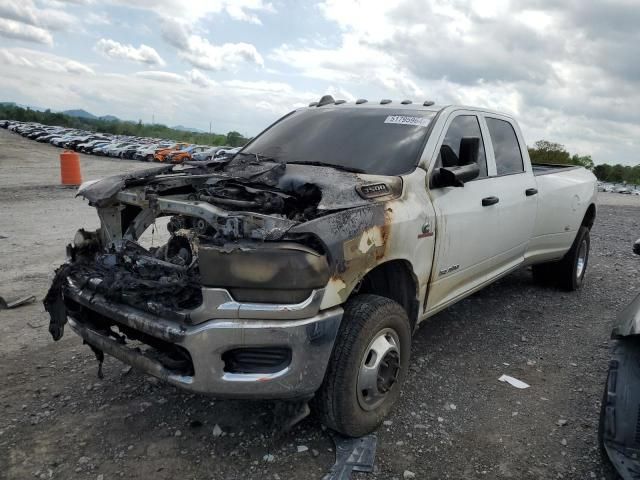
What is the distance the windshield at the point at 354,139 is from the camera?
3555 mm

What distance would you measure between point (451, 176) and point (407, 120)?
0.67m

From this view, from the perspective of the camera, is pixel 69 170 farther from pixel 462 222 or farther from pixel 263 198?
pixel 462 222

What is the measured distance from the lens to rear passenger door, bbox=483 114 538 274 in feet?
14.2

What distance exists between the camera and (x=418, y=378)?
3.71 metres

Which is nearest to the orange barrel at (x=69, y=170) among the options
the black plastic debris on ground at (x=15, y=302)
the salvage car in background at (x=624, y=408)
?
the black plastic debris on ground at (x=15, y=302)

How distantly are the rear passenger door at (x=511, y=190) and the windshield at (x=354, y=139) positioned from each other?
0.95 metres

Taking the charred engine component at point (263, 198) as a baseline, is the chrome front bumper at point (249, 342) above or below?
below

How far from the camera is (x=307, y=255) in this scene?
2418 mm

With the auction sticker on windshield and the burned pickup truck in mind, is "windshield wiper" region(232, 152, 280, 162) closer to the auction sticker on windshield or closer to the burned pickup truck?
the burned pickup truck

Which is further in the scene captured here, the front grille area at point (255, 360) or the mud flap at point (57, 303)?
the mud flap at point (57, 303)

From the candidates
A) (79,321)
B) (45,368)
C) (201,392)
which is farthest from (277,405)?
(45,368)

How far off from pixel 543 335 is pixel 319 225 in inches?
121

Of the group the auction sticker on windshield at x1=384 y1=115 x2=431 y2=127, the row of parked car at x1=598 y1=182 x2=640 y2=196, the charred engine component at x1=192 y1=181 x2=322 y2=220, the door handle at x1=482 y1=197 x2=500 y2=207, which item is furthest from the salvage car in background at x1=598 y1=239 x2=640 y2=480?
the row of parked car at x1=598 y1=182 x2=640 y2=196

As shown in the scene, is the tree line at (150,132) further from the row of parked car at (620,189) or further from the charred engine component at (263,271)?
the charred engine component at (263,271)
